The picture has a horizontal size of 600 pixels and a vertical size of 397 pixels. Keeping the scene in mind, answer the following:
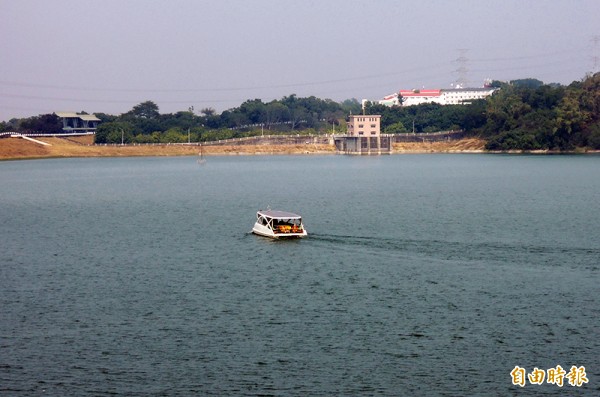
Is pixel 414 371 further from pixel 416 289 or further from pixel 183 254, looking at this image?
pixel 183 254

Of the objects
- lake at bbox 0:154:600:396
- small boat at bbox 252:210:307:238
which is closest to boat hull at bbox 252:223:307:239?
small boat at bbox 252:210:307:238

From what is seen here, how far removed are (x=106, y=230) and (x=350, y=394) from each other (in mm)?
46421

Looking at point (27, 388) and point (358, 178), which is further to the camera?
point (358, 178)

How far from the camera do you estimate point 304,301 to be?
43312 mm

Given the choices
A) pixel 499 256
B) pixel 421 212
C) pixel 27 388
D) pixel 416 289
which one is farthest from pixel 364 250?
pixel 27 388

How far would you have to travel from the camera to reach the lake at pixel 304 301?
32562 millimetres

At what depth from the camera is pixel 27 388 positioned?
31.3 metres

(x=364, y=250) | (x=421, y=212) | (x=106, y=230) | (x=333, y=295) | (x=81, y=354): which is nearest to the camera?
(x=81, y=354)

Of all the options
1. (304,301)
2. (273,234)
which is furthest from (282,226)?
(304,301)

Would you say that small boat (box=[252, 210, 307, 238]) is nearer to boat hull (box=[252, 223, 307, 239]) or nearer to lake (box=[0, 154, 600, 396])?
boat hull (box=[252, 223, 307, 239])

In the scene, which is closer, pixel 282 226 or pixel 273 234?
pixel 273 234

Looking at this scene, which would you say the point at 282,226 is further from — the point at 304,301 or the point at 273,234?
the point at 304,301

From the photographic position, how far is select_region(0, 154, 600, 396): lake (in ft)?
107

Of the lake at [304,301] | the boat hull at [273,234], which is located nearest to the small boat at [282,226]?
the boat hull at [273,234]
